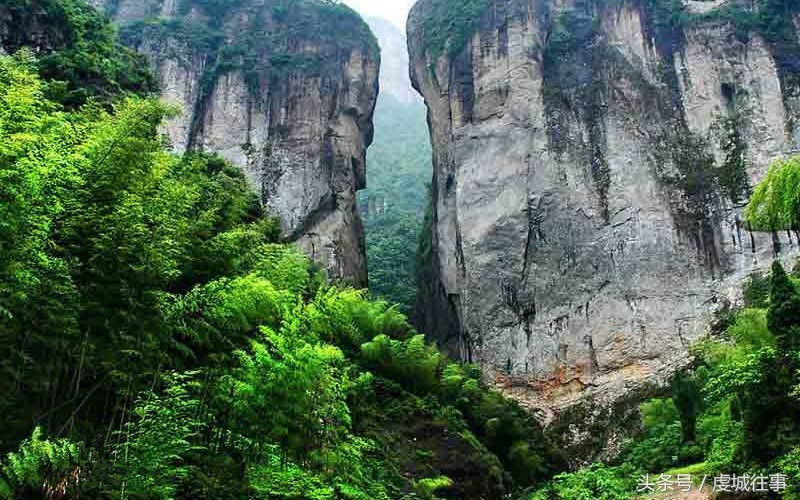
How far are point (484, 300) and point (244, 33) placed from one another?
14.7m

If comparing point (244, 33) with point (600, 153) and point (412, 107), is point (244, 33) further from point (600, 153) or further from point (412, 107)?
point (412, 107)

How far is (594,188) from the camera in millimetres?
22984

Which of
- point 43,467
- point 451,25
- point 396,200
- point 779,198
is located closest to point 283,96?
point 451,25

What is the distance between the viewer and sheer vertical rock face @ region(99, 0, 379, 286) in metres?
25.0

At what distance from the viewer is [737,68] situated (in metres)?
23.6

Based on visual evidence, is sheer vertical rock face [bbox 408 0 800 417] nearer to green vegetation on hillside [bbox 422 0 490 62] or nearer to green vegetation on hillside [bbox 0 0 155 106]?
green vegetation on hillside [bbox 422 0 490 62]

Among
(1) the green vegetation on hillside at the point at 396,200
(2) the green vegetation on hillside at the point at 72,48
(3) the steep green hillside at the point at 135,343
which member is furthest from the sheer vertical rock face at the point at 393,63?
(3) the steep green hillside at the point at 135,343

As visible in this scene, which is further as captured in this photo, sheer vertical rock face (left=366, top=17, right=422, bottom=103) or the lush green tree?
sheer vertical rock face (left=366, top=17, right=422, bottom=103)

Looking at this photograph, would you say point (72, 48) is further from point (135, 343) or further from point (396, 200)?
point (396, 200)

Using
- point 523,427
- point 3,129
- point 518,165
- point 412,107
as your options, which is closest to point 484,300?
point 518,165

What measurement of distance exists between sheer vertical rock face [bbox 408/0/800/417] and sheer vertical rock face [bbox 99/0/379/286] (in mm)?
3498

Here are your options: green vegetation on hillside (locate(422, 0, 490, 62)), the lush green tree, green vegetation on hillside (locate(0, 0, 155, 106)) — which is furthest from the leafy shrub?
green vegetation on hillside (locate(422, 0, 490, 62))

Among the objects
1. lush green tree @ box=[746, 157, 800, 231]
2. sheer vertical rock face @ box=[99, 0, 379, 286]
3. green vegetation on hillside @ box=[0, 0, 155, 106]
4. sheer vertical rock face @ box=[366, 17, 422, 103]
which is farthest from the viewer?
sheer vertical rock face @ box=[366, 17, 422, 103]

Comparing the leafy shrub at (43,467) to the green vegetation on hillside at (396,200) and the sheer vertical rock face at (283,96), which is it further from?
→ the green vegetation on hillside at (396,200)
